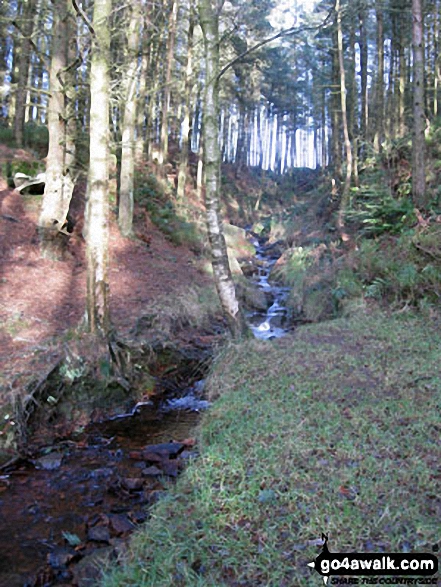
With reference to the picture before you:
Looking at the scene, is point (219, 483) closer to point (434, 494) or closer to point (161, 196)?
point (434, 494)

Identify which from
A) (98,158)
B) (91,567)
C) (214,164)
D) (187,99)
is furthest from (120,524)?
(187,99)

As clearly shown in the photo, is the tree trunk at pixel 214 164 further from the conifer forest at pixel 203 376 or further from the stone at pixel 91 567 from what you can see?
the stone at pixel 91 567

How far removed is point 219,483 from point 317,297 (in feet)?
28.4

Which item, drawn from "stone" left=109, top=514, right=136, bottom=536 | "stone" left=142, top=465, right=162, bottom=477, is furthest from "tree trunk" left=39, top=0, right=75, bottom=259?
"stone" left=109, top=514, right=136, bottom=536

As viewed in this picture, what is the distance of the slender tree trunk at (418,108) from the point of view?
11.3 m

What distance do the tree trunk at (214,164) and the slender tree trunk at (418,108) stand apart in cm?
603

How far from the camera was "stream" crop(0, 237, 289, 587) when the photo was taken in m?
3.80

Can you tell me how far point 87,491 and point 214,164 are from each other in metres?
5.88

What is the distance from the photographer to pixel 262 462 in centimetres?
434

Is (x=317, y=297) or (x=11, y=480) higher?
(x=317, y=297)

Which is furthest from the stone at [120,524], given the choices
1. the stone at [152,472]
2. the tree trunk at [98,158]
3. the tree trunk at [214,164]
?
the tree trunk at [214,164]

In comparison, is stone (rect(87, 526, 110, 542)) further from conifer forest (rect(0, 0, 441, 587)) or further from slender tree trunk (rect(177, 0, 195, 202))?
slender tree trunk (rect(177, 0, 195, 202))

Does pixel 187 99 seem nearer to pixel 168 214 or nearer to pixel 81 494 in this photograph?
pixel 168 214

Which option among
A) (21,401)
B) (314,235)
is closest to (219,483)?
(21,401)
